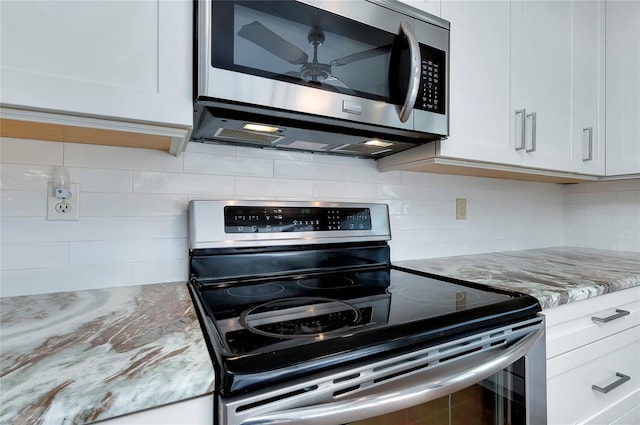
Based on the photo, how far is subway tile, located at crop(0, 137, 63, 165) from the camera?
34.8 inches

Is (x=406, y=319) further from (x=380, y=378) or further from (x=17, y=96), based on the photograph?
(x=17, y=96)

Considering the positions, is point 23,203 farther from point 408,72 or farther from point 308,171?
point 408,72

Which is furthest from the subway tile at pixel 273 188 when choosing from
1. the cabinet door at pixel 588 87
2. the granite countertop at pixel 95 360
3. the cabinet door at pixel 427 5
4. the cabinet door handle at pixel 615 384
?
the cabinet door at pixel 588 87

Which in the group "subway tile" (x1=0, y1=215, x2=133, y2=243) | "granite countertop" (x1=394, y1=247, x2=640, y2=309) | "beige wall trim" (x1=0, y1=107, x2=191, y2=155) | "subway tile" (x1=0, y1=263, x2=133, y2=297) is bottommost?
"granite countertop" (x1=394, y1=247, x2=640, y2=309)

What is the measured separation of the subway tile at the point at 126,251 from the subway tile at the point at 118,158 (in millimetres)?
230

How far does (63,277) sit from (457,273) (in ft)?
4.21

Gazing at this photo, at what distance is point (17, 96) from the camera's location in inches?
24.6

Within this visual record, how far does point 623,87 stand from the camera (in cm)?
160

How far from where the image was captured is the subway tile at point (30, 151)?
88 centimetres

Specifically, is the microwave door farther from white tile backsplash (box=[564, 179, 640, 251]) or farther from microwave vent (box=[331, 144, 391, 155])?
white tile backsplash (box=[564, 179, 640, 251])

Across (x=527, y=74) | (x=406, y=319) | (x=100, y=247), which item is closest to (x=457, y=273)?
(x=406, y=319)

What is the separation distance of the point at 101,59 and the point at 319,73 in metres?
0.51

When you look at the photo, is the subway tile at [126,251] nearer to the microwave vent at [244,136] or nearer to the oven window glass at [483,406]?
the microwave vent at [244,136]

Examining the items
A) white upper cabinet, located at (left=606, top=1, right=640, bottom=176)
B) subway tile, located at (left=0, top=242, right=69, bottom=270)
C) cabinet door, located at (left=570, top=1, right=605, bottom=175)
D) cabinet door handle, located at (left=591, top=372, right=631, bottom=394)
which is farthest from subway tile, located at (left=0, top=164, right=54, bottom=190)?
white upper cabinet, located at (left=606, top=1, right=640, bottom=176)
